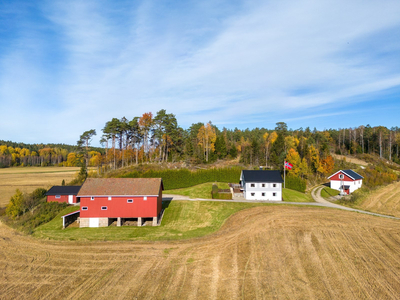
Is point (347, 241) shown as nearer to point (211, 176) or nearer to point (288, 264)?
point (288, 264)

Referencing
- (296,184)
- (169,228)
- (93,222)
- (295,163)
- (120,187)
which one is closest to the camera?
(169,228)

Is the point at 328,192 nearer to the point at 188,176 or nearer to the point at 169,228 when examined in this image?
the point at 188,176

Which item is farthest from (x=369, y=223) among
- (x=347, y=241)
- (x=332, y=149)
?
(x=332, y=149)

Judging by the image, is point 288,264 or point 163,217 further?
point 163,217

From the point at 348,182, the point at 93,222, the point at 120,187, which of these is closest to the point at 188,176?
the point at 120,187

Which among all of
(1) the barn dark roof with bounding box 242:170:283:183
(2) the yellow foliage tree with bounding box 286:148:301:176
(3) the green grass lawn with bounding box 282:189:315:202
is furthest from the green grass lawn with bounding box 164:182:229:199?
(2) the yellow foliage tree with bounding box 286:148:301:176

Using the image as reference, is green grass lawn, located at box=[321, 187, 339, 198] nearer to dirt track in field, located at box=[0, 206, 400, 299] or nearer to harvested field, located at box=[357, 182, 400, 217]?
harvested field, located at box=[357, 182, 400, 217]
